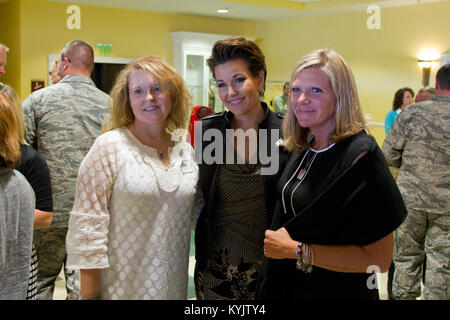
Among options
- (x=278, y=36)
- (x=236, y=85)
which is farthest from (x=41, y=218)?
(x=278, y=36)

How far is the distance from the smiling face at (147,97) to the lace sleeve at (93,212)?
→ 18 centimetres

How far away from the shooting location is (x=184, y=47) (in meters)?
8.59

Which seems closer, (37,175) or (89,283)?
(89,283)

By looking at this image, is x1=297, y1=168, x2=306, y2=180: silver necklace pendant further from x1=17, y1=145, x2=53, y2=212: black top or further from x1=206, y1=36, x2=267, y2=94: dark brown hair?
x1=17, y1=145, x2=53, y2=212: black top

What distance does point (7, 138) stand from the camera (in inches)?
57.6

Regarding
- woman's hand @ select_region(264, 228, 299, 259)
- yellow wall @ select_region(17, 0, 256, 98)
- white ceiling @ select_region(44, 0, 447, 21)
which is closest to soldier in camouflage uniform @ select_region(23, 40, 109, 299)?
woman's hand @ select_region(264, 228, 299, 259)

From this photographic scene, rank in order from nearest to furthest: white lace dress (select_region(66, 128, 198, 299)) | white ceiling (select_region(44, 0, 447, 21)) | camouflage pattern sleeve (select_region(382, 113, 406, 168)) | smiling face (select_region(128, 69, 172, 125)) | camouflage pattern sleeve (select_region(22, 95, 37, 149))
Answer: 1. white lace dress (select_region(66, 128, 198, 299))
2. smiling face (select_region(128, 69, 172, 125))
3. camouflage pattern sleeve (select_region(22, 95, 37, 149))
4. camouflage pattern sleeve (select_region(382, 113, 406, 168))
5. white ceiling (select_region(44, 0, 447, 21))

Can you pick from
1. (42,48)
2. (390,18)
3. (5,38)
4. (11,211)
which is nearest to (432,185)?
(11,211)

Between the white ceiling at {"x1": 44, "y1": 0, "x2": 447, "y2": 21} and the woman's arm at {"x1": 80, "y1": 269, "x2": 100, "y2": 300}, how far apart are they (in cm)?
616

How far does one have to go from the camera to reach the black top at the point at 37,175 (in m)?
1.94

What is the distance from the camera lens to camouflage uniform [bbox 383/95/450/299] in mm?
3012

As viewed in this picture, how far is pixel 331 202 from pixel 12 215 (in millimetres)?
947

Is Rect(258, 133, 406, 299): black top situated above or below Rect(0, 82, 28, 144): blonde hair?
below

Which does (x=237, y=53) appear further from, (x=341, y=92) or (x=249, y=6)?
(x=249, y=6)
